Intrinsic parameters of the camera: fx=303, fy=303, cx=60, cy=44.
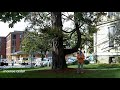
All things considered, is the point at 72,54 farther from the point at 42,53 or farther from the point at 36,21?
the point at 36,21

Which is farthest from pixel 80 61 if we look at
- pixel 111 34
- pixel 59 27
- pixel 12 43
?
pixel 111 34

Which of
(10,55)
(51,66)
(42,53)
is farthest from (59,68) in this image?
(10,55)

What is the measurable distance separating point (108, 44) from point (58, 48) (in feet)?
14.8

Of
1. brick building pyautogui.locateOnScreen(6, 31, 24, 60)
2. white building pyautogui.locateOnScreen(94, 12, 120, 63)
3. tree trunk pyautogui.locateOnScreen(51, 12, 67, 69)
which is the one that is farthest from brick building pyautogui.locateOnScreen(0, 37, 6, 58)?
white building pyautogui.locateOnScreen(94, 12, 120, 63)

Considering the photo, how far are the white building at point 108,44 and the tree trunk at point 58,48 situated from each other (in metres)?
2.78

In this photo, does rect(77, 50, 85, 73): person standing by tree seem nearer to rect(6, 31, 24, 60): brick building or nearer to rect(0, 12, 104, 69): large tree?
rect(0, 12, 104, 69): large tree

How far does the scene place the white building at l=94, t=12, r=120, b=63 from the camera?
1450 centimetres

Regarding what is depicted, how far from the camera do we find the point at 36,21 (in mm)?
12094

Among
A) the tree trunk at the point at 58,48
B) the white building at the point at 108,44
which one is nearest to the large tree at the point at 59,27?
the tree trunk at the point at 58,48

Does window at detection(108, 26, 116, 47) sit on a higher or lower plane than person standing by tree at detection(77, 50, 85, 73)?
higher

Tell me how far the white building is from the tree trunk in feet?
9.12
